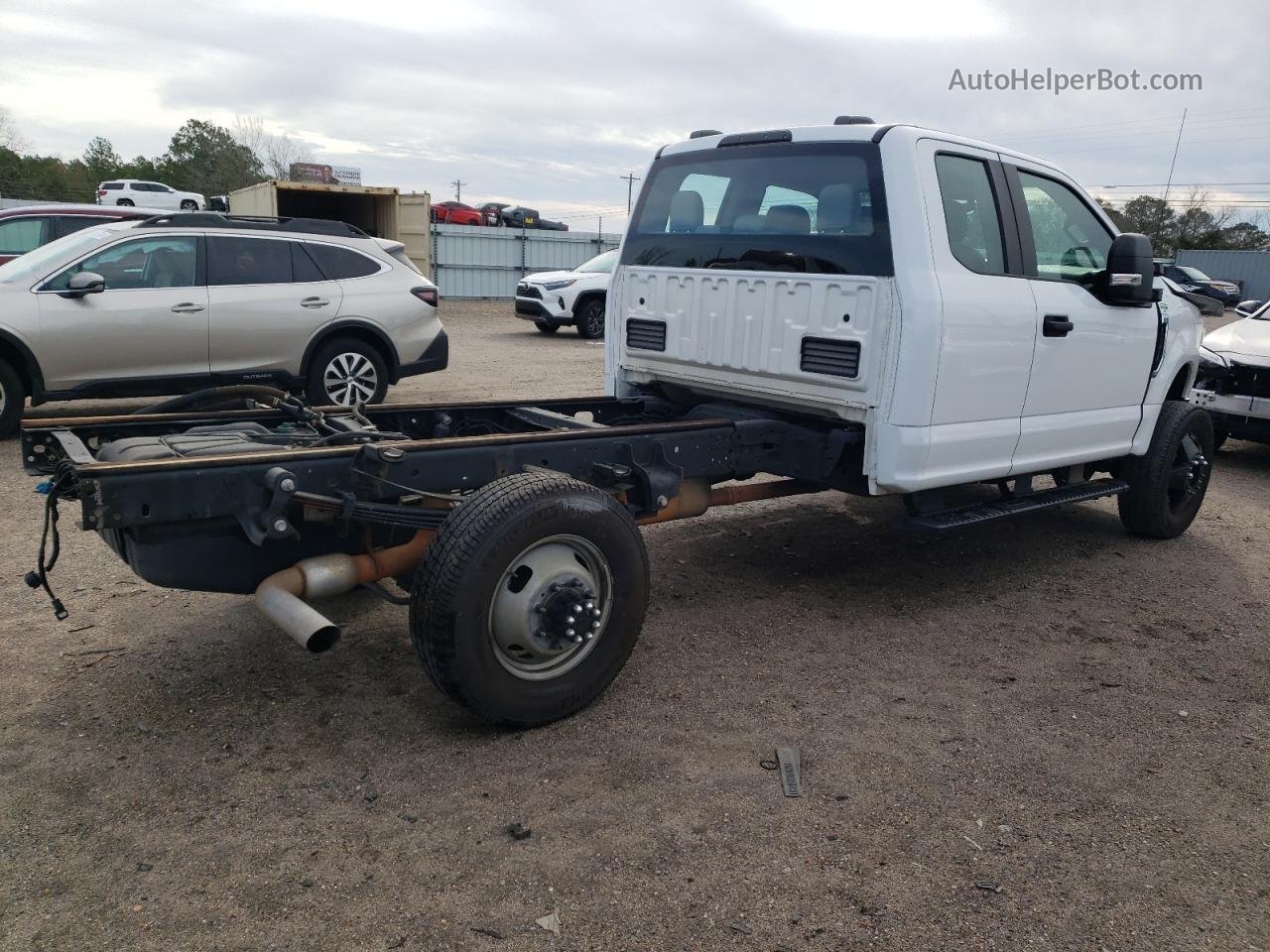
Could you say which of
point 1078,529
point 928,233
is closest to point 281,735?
point 928,233

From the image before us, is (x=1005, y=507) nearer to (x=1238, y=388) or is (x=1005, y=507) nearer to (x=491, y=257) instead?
(x=1238, y=388)

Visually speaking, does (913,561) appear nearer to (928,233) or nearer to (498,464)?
(928,233)

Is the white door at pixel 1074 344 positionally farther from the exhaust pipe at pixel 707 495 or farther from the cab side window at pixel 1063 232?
the exhaust pipe at pixel 707 495

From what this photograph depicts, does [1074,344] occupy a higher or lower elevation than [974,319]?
lower

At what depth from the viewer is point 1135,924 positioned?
2.64 meters

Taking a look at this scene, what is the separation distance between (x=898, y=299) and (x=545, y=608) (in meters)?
1.98

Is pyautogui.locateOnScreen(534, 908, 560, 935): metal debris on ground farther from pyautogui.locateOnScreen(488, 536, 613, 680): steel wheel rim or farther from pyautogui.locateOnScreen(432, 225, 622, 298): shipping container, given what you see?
pyautogui.locateOnScreen(432, 225, 622, 298): shipping container

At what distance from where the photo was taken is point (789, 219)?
457 centimetres

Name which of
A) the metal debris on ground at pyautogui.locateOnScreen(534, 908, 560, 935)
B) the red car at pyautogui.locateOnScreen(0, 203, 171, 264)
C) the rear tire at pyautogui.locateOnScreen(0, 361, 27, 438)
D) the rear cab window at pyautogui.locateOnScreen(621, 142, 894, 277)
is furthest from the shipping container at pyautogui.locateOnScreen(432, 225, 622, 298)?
the metal debris on ground at pyautogui.locateOnScreen(534, 908, 560, 935)

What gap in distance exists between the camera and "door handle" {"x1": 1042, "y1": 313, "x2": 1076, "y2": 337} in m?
4.69

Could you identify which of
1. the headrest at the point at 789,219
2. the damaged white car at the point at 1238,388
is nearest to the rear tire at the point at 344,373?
the headrest at the point at 789,219

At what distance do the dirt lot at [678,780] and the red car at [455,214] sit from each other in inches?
1210

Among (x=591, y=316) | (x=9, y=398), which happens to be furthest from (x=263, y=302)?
(x=591, y=316)

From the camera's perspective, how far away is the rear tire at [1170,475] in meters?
5.88
